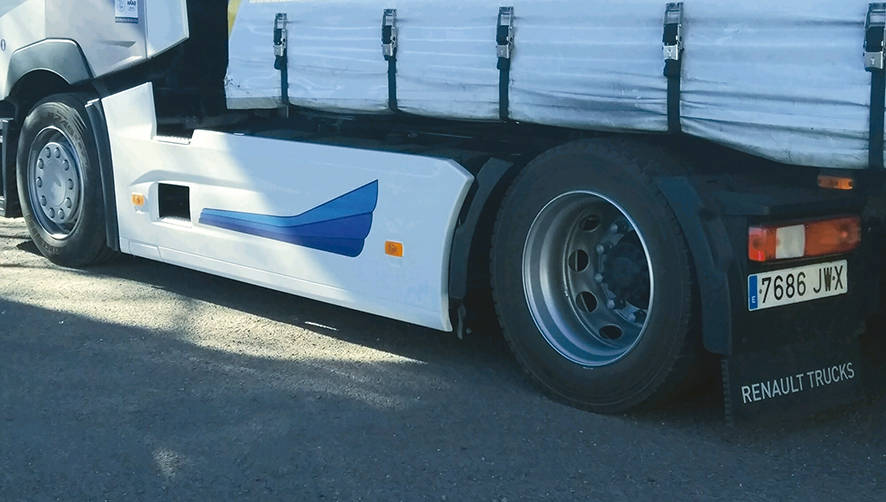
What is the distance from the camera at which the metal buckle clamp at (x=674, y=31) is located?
4.88m

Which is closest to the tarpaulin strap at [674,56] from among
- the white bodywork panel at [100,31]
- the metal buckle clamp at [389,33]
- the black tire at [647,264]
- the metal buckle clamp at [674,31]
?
the metal buckle clamp at [674,31]

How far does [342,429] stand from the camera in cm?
518

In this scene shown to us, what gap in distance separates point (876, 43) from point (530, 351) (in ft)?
6.71

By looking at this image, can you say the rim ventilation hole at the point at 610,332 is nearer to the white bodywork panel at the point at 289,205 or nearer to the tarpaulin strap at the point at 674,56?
the white bodywork panel at the point at 289,205

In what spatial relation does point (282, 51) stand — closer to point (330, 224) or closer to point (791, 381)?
point (330, 224)

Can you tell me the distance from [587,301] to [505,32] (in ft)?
4.14

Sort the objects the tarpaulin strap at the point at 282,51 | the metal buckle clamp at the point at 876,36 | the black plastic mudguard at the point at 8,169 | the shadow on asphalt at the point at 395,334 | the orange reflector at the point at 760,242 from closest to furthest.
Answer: the metal buckle clamp at the point at 876,36, the orange reflector at the point at 760,242, the shadow on asphalt at the point at 395,334, the tarpaulin strap at the point at 282,51, the black plastic mudguard at the point at 8,169

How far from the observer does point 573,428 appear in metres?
5.21

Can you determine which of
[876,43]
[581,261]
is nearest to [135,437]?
[581,261]

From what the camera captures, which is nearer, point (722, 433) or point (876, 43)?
point (876, 43)

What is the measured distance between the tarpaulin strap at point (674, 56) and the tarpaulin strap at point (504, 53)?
83 cm

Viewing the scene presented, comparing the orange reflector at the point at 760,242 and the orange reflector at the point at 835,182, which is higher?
the orange reflector at the point at 835,182

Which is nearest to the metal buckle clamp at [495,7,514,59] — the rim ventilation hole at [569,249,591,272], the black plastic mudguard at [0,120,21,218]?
the rim ventilation hole at [569,249,591,272]

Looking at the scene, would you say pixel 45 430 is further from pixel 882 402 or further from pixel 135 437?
pixel 882 402
